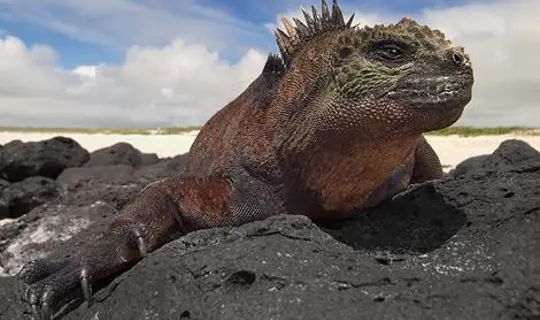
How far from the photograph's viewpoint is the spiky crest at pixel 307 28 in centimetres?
337

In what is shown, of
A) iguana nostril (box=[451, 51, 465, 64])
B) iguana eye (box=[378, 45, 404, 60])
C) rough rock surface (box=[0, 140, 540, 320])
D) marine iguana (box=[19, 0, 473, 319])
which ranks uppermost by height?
iguana eye (box=[378, 45, 404, 60])

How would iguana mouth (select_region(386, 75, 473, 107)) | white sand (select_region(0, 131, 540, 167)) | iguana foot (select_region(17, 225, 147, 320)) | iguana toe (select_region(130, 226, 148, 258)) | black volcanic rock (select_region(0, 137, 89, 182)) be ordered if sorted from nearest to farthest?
iguana mouth (select_region(386, 75, 473, 107)), iguana foot (select_region(17, 225, 147, 320)), iguana toe (select_region(130, 226, 148, 258)), black volcanic rock (select_region(0, 137, 89, 182)), white sand (select_region(0, 131, 540, 167))

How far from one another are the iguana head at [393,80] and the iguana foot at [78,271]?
3.05 ft

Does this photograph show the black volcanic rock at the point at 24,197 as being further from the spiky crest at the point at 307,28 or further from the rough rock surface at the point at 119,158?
the spiky crest at the point at 307,28

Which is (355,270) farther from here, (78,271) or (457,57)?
(78,271)

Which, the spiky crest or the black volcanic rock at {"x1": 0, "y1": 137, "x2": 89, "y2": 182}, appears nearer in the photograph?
the spiky crest

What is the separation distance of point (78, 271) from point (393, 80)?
1.45m

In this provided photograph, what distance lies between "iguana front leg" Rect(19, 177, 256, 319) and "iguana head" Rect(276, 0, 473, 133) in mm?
607

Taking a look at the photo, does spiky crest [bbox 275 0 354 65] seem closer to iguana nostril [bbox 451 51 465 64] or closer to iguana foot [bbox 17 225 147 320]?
iguana nostril [bbox 451 51 465 64]

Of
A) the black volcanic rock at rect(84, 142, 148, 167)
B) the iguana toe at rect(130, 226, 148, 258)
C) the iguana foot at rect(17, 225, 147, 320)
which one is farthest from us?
the black volcanic rock at rect(84, 142, 148, 167)

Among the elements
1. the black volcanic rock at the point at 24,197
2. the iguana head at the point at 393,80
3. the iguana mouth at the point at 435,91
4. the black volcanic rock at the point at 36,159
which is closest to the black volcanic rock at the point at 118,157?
the black volcanic rock at the point at 36,159

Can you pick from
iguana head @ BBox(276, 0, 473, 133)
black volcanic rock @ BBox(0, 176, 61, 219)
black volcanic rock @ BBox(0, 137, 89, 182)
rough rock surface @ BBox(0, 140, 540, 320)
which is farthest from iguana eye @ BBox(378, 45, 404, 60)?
black volcanic rock @ BBox(0, 137, 89, 182)

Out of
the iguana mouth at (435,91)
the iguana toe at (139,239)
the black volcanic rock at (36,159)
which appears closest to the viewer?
the iguana mouth at (435,91)

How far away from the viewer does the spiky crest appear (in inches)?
133
